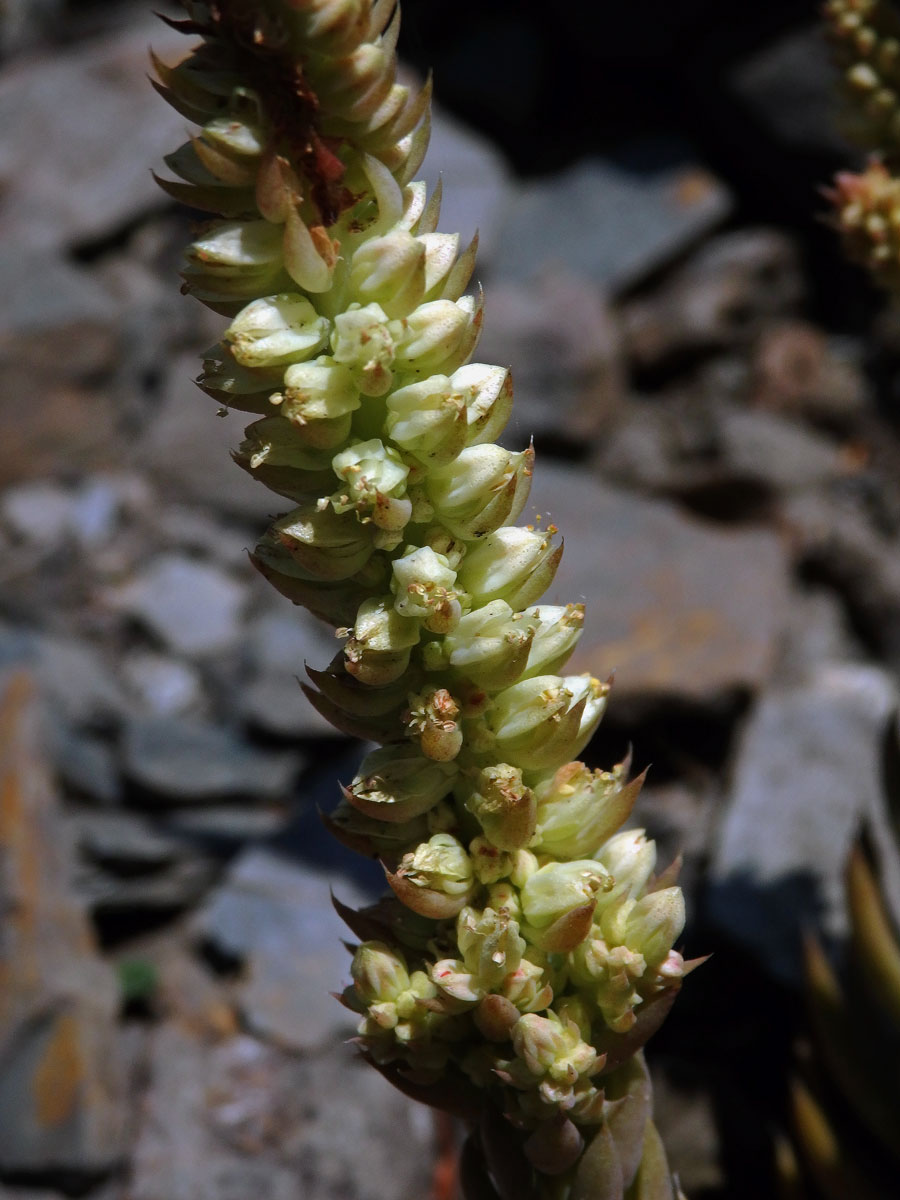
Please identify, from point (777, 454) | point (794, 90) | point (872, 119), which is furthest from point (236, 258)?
point (794, 90)

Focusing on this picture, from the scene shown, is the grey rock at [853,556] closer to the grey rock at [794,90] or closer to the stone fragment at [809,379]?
the stone fragment at [809,379]

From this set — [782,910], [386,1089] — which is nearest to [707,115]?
[782,910]

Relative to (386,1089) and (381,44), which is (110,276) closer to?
(386,1089)

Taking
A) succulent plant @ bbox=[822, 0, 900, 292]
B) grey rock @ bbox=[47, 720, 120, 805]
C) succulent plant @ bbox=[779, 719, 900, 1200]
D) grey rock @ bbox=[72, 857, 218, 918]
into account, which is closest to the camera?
succulent plant @ bbox=[822, 0, 900, 292]

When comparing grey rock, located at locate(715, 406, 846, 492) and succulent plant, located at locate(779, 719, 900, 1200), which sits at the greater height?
succulent plant, located at locate(779, 719, 900, 1200)

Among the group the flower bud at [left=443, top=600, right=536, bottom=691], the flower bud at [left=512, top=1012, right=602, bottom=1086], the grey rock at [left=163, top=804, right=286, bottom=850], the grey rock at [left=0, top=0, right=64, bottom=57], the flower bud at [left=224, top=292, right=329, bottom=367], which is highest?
the flower bud at [left=224, top=292, right=329, bottom=367]

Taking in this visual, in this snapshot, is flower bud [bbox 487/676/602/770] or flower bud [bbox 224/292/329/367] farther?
flower bud [bbox 487/676/602/770]

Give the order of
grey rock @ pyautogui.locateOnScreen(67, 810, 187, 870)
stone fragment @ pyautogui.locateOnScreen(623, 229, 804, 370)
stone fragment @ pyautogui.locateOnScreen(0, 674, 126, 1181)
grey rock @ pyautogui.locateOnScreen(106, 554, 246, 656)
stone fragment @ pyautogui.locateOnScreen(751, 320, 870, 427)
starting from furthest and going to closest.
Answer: stone fragment @ pyautogui.locateOnScreen(623, 229, 804, 370), stone fragment @ pyautogui.locateOnScreen(751, 320, 870, 427), grey rock @ pyautogui.locateOnScreen(106, 554, 246, 656), grey rock @ pyautogui.locateOnScreen(67, 810, 187, 870), stone fragment @ pyautogui.locateOnScreen(0, 674, 126, 1181)

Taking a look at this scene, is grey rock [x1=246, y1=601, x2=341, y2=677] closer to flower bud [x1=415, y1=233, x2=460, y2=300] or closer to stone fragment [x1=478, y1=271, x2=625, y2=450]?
stone fragment [x1=478, y1=271, x2=625, y2=450]

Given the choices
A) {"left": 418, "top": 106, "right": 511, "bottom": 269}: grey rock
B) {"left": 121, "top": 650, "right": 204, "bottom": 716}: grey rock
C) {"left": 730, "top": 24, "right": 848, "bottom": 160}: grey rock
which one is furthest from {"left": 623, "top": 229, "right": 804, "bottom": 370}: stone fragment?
{"left": 121, "top": 650, "right": 204, "bottom": 716}: grey rock
